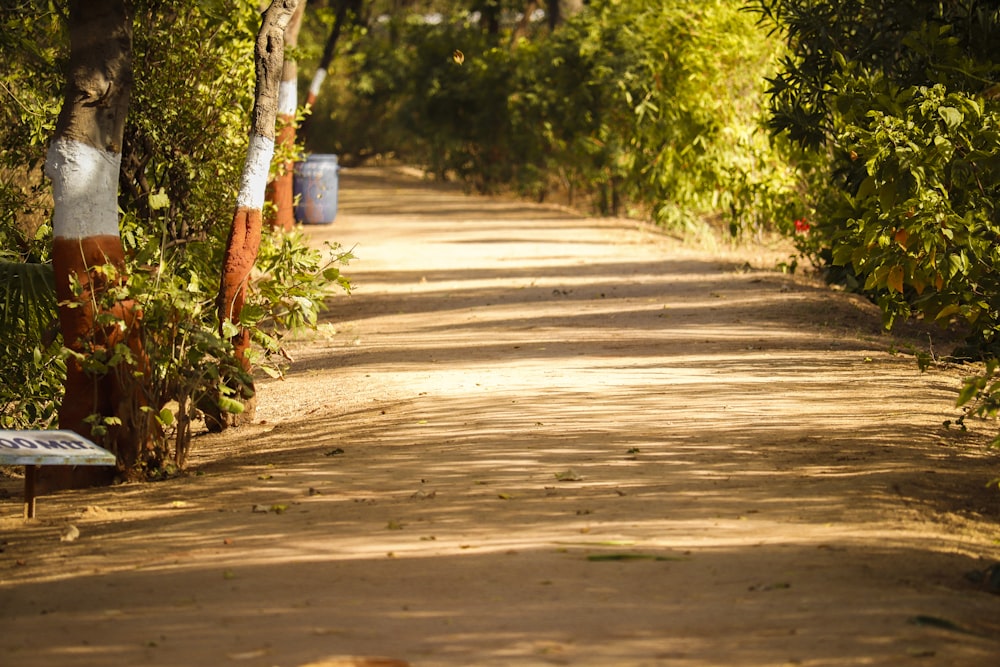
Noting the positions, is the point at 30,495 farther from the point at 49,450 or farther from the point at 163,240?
the point at 163,240

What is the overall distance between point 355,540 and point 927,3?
623cm

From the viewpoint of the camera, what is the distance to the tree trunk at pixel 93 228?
619cm

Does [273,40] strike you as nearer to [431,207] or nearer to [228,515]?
[228,515]

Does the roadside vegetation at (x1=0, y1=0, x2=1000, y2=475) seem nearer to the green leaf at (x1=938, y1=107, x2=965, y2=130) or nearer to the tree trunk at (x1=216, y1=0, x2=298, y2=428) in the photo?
the green leaf at (x1=938, y1=107, x2=965, y2=130)

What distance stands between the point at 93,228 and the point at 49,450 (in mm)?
1225

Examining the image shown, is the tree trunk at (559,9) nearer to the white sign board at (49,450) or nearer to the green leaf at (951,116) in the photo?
the green leaf at (951,116)

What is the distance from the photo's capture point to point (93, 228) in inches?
245

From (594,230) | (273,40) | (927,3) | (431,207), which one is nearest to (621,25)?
(594,230)

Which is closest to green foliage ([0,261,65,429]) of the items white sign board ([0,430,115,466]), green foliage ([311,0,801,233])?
white sign board ([0,430,115,466])

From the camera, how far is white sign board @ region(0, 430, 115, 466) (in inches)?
211

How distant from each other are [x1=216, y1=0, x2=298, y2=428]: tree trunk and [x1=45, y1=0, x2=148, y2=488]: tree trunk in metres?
0.99

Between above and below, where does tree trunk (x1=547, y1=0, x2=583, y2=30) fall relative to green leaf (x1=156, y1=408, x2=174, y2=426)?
above

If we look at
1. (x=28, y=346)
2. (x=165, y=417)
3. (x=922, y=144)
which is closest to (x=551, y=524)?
(x=165, y=417)

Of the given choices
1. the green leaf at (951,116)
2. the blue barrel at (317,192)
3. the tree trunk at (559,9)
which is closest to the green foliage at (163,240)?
the green leaf at (951,116)
